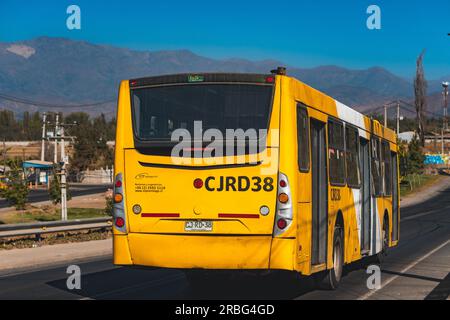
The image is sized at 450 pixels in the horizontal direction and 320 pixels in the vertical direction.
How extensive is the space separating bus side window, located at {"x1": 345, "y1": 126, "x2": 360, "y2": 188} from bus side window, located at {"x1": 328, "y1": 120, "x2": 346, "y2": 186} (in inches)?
17.4

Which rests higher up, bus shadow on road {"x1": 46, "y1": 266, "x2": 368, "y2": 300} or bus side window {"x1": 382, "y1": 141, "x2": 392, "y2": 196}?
bus side window {"x1": 382, "y1": 141, "x2": 392, "y2": 196}

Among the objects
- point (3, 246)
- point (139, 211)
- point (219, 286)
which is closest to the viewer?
point (139, 211)

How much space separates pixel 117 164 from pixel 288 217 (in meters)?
2.64

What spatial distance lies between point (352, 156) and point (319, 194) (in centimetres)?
285

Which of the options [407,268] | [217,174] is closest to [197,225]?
[217,174]

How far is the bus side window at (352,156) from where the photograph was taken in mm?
14852

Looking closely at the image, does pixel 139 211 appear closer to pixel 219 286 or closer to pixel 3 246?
pixel 219 286

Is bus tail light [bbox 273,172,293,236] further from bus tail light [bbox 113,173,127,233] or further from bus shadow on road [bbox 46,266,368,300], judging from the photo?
bus tail light [bbox 113,173,127,233]

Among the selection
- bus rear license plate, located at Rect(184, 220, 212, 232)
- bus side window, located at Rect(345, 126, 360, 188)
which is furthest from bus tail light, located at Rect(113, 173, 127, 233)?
bus side window, located at Rect(345, 126, 360, 188)

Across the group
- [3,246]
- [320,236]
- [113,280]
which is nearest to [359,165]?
Result: [320,236]

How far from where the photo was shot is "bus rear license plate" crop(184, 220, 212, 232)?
11.2 metres

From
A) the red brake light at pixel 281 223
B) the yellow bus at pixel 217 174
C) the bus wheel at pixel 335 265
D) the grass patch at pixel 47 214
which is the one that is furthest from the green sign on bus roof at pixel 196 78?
the grass patch at pixel 47 214

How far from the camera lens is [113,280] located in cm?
1571

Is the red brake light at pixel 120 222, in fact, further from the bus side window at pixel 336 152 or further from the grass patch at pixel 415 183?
the grass patch at pixel 415 183
